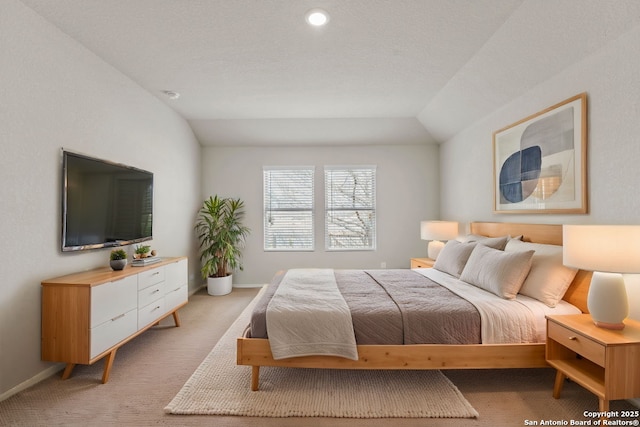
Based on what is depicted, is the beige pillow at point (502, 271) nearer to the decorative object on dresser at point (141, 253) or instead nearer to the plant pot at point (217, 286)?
the decorative object on dresser at point (141, 253)

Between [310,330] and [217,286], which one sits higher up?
[310,330]

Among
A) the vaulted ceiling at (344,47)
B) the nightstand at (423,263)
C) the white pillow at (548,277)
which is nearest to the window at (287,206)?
the vaulted ceiling at (344,47)

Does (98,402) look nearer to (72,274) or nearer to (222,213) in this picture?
(72,274)

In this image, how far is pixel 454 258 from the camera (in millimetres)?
3115

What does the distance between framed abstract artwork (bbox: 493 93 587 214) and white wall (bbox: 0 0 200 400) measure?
4.09 m

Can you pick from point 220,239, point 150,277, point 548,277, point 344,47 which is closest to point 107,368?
point 150,277

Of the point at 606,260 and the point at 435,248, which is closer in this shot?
the point at 606,260

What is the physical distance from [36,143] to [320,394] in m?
2.74

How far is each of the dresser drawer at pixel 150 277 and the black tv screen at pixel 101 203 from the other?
1.52 feet

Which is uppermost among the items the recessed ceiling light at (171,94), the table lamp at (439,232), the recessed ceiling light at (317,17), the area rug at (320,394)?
the recessed ceiling light at (317,17)

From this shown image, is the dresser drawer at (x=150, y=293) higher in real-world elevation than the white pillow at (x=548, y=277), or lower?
lower

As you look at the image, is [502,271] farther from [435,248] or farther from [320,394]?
[435,248]

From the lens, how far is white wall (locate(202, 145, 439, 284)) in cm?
516

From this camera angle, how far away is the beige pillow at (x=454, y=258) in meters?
3.02
